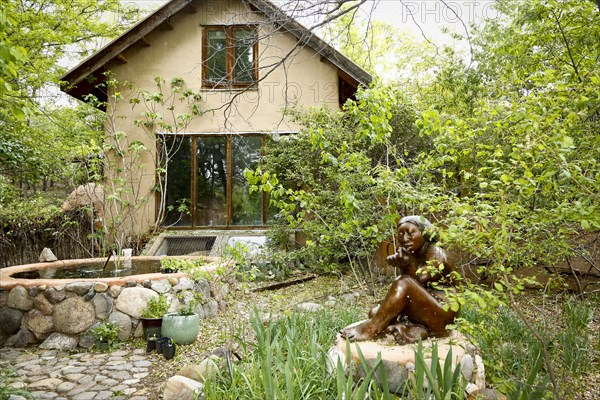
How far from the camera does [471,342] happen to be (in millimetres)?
3006

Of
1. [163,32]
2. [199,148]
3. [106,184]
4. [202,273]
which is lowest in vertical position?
[202,273]

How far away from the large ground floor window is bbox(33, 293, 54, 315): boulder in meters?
5.07

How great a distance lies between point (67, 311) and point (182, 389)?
2477 millimetres

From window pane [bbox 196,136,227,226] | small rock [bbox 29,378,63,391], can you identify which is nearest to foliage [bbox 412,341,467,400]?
small rock [bbox 29,378,63,391]

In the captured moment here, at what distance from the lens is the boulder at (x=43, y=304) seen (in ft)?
15.8

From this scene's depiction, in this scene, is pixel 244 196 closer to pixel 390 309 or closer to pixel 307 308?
pixel 307 308

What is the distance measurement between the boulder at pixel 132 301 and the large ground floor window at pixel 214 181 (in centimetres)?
491

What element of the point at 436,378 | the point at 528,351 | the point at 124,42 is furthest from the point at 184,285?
the point at 124,42

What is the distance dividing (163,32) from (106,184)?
12.7 ft

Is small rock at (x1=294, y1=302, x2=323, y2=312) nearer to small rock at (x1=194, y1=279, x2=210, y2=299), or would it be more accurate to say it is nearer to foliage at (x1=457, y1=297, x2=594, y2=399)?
small rock at (x1=194, y1=279, x2=210, y2=299)

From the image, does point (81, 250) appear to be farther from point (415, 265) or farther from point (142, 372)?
point (415, 265)

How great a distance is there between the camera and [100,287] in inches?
193

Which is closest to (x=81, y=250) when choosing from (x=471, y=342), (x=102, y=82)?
(x=102, y=82)

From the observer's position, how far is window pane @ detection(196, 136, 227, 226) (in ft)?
32.6
